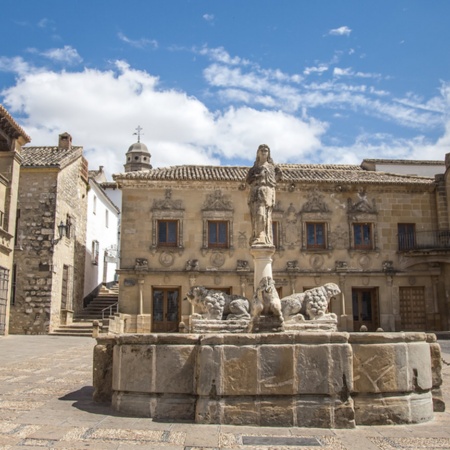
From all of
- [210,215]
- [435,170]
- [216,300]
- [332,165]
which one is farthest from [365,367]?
[435,170]

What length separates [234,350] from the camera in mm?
5664

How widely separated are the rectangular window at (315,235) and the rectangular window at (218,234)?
3.63 m

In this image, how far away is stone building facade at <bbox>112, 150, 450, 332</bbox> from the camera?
23.7m

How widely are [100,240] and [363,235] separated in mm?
14883

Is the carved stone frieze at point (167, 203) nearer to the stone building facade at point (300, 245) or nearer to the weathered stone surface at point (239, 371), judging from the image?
the stone building facade at point (300, 245)

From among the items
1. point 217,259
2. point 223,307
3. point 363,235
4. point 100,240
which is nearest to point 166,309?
point 217,259

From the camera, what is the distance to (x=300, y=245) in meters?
24.4

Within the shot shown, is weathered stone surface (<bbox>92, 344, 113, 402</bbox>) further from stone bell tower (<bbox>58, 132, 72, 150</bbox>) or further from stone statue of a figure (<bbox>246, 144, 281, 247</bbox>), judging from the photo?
stone bell tower (<bbox>58, 132, 72, 150</bbox>)

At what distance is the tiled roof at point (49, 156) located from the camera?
23359 millimetres

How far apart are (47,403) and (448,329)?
66.7 feet

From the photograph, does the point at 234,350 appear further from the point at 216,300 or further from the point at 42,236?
the point at 42,236

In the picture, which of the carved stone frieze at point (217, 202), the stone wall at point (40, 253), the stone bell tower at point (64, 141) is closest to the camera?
the stone wall at point (40, 253)

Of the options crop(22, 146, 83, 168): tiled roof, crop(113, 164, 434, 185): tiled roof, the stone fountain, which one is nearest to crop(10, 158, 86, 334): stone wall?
crop(22, 146, 83, 168): tiled roof

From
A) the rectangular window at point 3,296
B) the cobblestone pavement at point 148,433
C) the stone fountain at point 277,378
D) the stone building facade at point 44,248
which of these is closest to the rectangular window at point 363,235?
the stone building facade at point 44,248
